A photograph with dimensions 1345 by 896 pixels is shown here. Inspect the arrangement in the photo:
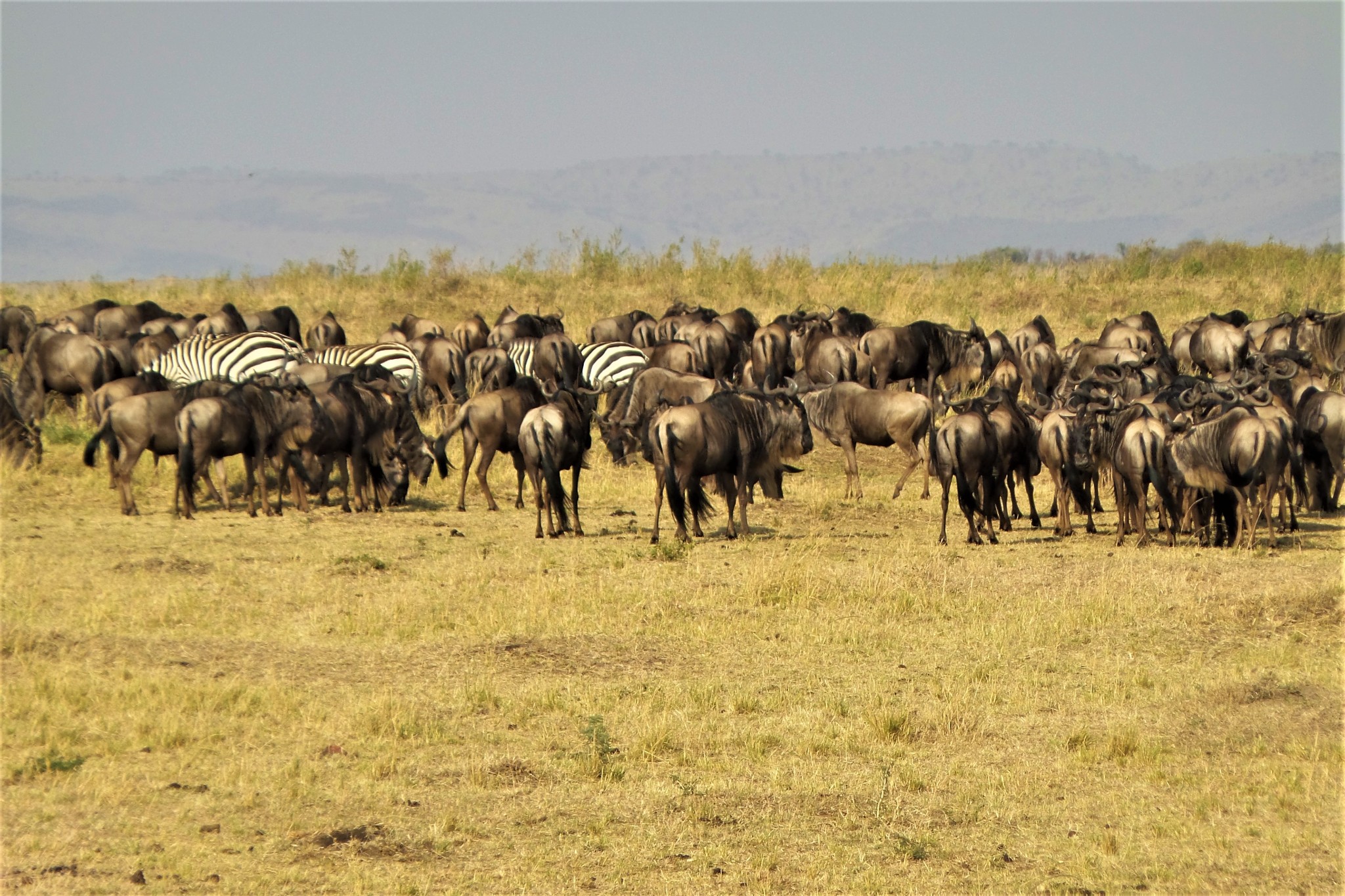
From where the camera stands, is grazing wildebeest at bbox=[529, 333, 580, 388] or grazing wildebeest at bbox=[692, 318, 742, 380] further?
grazing wildebeest at bbox=[692, 318, 742, 380]

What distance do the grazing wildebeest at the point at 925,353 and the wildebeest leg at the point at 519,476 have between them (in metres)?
8.51

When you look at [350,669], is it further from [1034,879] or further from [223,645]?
[1034,879]

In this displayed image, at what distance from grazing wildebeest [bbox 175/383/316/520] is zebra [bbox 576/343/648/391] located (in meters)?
7.62

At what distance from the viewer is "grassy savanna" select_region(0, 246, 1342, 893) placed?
708 cm

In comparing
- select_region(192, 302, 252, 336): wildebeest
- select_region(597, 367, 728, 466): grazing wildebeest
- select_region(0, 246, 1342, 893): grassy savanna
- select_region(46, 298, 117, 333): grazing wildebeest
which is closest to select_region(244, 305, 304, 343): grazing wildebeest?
select_region(192, 302, 252, 336): wildebeest

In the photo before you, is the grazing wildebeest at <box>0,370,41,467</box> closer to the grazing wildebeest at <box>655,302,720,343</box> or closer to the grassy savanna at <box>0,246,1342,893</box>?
the grassy savanna at <box>0,246,1342,893</box>

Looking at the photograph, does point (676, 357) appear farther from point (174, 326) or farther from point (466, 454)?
point (174, 326)

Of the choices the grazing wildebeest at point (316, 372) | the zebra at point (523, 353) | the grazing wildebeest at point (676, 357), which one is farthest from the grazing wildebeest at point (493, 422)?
the zebra at point (523, 353)

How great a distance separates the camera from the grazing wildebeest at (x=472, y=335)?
26.0m

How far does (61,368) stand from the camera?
21547 mm

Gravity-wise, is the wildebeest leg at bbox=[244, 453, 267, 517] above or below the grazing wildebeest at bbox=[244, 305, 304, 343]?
below

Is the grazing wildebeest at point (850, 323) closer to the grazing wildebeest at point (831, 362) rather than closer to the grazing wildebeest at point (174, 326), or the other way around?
the grazing wildebeest at point (831, 362)

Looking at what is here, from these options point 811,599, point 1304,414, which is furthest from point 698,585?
point 1304,414

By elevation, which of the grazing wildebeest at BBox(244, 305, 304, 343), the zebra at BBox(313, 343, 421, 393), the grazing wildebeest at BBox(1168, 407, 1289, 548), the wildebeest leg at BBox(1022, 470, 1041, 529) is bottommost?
the wildebeest leg at BBox(1022, 470, 1041, 529)
